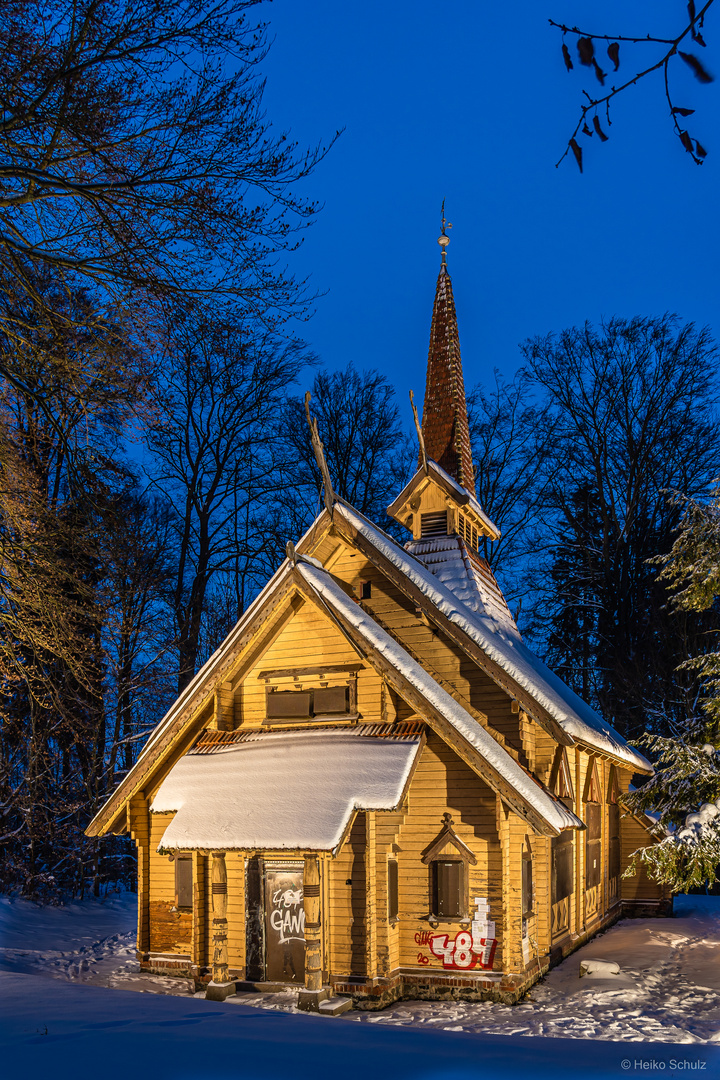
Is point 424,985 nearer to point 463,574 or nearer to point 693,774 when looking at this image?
point 693,774

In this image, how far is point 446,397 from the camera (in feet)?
70.4

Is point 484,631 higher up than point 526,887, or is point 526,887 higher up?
point 484,631

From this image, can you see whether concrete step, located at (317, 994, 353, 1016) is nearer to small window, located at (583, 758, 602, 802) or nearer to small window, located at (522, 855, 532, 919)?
small window, located at (522, 855, 532, 919)

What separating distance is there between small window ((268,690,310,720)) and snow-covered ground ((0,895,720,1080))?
4.03 meters

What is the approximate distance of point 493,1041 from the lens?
8.16m

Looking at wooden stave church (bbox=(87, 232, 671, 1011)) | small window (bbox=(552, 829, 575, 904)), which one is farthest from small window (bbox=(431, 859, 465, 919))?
small window (bbox=(552, 829, 575, 904))

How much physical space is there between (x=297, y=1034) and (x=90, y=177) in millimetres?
7953

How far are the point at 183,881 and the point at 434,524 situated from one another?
9150mm

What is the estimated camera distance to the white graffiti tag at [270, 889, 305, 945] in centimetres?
1280

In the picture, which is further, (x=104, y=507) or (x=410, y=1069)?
(x=104, y=507)

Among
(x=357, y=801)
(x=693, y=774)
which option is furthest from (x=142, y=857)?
(x=693, y=774)

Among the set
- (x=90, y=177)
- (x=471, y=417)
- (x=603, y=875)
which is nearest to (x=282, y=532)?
(x=471, y=417)

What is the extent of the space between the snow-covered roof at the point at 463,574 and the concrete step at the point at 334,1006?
741cm

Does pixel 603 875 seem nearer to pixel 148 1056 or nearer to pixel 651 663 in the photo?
pixel 651 663
